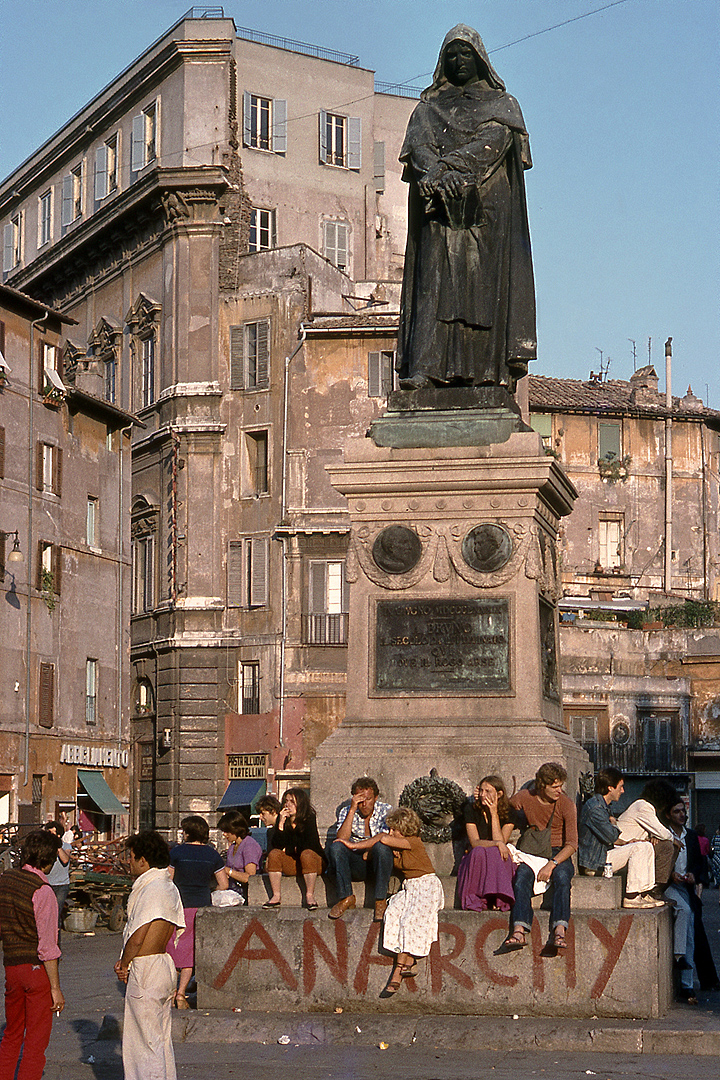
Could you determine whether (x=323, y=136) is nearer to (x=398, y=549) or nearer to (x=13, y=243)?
(x=13, y=243)

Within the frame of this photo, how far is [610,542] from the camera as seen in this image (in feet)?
214

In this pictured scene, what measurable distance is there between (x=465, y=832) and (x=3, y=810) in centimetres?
3294

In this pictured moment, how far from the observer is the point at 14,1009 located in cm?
995

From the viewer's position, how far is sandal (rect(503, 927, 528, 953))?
36.3ft

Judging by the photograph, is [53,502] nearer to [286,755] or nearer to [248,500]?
[248,500]

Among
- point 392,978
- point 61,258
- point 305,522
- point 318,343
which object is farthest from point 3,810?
point 392,978

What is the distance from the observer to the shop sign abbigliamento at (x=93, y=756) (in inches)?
1813

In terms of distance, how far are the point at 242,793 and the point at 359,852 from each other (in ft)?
121

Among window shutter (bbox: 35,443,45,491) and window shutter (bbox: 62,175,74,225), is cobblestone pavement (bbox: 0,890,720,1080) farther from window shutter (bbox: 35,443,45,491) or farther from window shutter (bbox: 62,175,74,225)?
window shutter (bbox: 62,175,74,225)

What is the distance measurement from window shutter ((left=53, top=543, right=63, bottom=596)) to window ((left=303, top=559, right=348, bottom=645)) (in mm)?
6812

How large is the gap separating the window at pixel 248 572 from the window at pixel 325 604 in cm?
141

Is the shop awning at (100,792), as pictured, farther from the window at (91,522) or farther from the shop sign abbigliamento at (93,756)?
the window at (91,522)

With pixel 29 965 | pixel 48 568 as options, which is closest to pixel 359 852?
pixel 29 965

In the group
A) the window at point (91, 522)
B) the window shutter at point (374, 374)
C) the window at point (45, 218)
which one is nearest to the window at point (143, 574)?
the window at point (91, 522)
